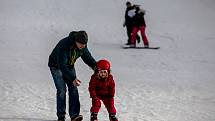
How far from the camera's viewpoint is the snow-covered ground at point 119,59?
30.5ft

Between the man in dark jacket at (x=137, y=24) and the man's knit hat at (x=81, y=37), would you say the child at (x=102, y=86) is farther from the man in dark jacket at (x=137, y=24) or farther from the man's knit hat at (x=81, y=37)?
the man in dark jacket at (x=137, y=24)

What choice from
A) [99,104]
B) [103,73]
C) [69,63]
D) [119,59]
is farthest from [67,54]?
[119,59]

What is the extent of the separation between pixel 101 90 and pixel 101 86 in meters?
0.08

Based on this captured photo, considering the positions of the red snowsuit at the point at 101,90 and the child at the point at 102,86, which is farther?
the red snowsuit at the point at 101,90

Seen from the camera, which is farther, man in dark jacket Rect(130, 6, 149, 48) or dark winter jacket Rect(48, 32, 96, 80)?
man in dark jacket Rect(130, 6, 149, 48)

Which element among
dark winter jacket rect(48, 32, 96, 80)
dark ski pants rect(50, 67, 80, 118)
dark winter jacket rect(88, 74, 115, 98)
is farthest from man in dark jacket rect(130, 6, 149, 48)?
dark winter jacket rect(88, 74, 115, 98)

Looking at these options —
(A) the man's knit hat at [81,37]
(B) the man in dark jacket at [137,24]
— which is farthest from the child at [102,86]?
(B) the man in dark jacket at [137,24]

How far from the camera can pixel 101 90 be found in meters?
7.28

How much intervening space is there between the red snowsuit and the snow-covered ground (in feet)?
3.42

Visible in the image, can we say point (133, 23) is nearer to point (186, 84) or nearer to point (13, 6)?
point (186, 84)

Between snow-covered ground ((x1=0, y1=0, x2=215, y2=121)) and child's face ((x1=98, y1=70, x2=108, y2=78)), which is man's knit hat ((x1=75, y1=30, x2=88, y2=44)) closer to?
child's face ((x1=98, y1=70, x2=108, y2=78))

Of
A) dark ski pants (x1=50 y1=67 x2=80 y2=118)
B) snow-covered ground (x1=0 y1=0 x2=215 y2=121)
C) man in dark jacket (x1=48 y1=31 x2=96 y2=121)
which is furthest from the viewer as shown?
snow-covered ground (x1=0 y1=0 x2=215 y2=121)

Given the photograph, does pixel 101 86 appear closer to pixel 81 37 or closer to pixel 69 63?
pixel 69 63

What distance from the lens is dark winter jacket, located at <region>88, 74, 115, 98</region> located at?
7179 mm
